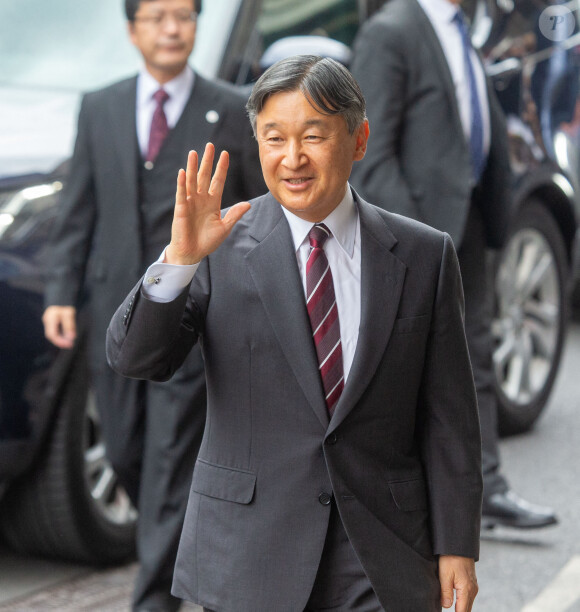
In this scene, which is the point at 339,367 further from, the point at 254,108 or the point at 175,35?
the point at 175,35

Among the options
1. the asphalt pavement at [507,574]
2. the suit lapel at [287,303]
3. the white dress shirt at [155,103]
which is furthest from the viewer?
the asphalt pavement at [507,574]

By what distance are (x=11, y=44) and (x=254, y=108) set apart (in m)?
2.50

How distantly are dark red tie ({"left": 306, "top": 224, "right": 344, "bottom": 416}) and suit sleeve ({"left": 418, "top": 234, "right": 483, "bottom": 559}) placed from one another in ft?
0.62

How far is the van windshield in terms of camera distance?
4.61 meters

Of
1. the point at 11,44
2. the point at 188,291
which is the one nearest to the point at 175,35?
the point at 11,44

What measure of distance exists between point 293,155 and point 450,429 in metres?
0.61

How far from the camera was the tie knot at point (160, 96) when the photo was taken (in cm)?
402

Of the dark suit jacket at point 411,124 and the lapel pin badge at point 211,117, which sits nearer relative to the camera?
the lapel pin badge at point 211,117

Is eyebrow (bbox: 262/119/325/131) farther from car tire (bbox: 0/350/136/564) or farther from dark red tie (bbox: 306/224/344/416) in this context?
car tire (bbox: 0/350/136/564)

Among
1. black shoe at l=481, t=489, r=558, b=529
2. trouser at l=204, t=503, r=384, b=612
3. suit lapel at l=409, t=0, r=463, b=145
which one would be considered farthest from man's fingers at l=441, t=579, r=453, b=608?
black shoe at l=481, t=489, r=558, b=529

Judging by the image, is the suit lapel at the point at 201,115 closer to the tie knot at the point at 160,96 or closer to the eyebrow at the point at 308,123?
the tie knot at the point at 160,96

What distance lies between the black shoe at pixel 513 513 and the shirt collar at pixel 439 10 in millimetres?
1725

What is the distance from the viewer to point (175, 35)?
3.96m

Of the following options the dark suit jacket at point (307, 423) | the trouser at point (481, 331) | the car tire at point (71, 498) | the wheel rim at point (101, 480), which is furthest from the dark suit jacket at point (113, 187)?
the dark suit jacket at point (307, 423)
